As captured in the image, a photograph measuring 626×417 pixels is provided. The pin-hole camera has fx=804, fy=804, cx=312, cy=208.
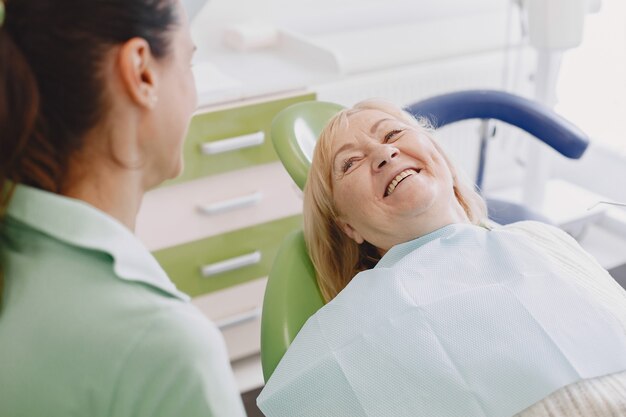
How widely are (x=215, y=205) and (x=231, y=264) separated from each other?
0.19 metres

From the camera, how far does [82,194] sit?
844 mm

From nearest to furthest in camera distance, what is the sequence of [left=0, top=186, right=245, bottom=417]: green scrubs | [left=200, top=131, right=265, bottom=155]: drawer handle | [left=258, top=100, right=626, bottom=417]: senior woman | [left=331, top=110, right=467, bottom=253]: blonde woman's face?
[left=0, top=186, right=245, bottom=417]: green scrubs < [left=258, top=100, right=626, bottom=417]: senior woman < [left=331, top=110, right=467, bottom=253]: blonde woman's face < [left=200, top=131, right=265, bottom=155]: drawer handle

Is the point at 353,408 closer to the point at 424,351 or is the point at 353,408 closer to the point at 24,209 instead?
the point at 424,351

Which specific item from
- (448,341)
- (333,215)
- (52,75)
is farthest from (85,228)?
(333,215)

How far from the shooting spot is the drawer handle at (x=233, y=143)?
2.13 m

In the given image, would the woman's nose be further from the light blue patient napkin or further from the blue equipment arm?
the blue equipment arm

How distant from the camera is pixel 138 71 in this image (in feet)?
2.66

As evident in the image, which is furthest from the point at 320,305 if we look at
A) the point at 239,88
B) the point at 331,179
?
A: the point at 239,88

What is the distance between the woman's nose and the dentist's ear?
5.7 inches

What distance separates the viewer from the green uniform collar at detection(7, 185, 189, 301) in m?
0.77

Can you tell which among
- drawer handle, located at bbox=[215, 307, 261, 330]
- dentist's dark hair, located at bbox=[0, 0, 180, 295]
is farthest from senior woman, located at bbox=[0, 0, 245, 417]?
drawer handle, located at bbox=[215, 307, 261, 330]

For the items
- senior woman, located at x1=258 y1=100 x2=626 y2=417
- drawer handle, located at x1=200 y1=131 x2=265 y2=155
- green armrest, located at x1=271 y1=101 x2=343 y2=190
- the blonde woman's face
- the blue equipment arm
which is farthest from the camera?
drawer handle, located at x1=200 y1=131 x2=265 y2=155

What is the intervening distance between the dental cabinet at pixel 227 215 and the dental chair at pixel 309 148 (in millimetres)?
337

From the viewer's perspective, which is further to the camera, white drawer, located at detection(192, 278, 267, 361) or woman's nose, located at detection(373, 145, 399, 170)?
white drawer, located at detection(192, 278, 267, 361)
